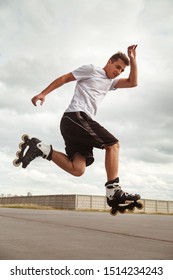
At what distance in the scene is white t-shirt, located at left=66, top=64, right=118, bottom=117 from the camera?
175 inches

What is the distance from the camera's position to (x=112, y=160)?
4320mm

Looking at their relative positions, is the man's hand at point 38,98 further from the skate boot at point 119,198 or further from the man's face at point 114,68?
the skate boot at point 119,198

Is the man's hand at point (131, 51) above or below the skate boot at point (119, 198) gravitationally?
above

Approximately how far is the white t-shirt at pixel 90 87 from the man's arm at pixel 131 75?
0.28 meters

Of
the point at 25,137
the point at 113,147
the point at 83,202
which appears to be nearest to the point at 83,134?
the point at 113,147

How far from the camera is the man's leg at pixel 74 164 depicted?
14.7 ft

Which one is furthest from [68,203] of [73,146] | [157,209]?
[73,146]

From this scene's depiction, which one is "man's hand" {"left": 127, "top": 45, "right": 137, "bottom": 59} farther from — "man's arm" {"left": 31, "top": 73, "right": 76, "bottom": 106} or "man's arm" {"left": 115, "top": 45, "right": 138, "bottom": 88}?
"man's arm" {"left": 31, "top": 73, "right": 76, "bottom": 106}

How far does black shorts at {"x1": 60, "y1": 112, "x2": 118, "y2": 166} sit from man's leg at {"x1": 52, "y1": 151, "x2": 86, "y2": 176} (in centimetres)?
7

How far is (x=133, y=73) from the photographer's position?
15.5 feet

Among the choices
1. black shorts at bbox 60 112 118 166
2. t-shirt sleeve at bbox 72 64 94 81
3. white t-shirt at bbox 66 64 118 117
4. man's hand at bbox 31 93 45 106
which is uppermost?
t-shirt sleeve at bbox 72 64 94 81

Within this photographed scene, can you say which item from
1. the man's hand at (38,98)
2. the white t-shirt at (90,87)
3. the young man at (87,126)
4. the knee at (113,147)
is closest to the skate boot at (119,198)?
the young man at (87,126)

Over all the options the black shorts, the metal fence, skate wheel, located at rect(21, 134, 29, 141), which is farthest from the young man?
the metal fence
